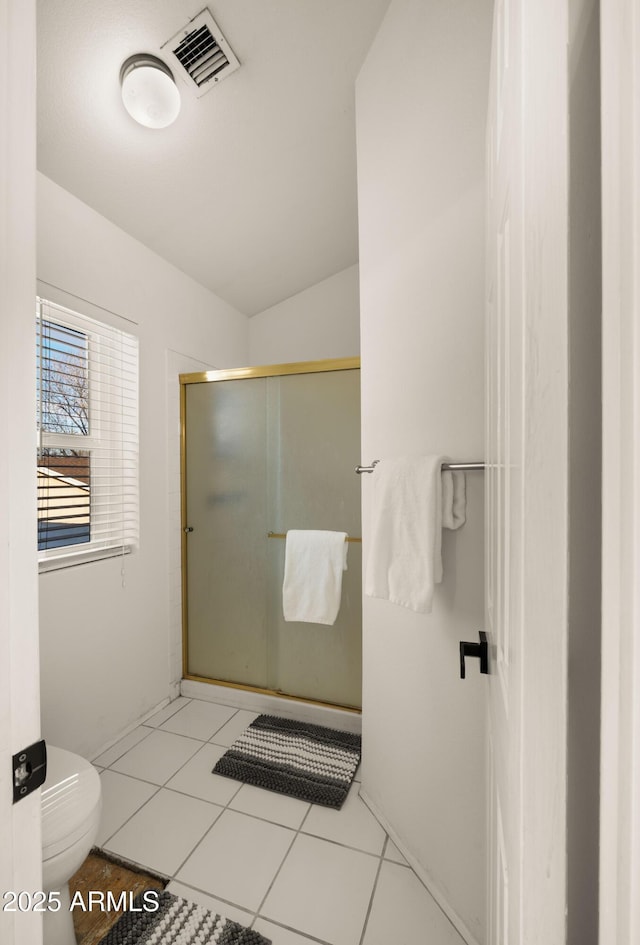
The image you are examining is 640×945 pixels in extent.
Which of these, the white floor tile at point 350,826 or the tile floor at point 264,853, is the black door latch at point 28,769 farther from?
the white floor tile at point 350,826

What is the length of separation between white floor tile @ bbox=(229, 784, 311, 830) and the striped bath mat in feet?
0.06

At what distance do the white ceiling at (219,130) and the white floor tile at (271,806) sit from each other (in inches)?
94.1

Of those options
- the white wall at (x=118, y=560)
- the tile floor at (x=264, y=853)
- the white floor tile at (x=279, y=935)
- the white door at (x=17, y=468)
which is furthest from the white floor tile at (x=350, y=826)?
the white door at (x=17, y=468)

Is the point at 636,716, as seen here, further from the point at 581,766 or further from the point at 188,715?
the point at 188,715

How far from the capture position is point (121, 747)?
1.80m

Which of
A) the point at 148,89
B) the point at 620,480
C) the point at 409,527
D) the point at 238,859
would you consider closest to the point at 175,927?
the point at 238,859

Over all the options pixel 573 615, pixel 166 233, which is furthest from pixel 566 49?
pixel 166 233

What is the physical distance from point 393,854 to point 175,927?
64cm

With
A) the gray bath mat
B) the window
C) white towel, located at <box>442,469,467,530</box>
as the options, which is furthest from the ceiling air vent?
the gray bath mat

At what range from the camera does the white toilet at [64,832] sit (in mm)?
935

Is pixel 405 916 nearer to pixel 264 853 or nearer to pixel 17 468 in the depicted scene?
pixel 264 853

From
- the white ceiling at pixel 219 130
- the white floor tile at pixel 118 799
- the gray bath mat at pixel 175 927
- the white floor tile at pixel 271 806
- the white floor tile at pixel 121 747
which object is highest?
the white ceiling at pixel 219 130

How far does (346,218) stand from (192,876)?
277cm

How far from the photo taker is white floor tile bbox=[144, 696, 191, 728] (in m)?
1.98
